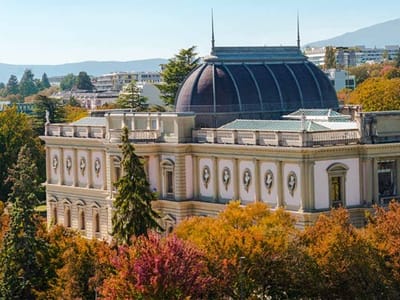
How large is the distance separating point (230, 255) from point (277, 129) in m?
17.3

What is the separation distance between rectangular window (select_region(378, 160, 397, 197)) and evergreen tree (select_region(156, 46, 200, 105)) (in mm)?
53124

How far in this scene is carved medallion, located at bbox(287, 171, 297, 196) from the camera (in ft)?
213

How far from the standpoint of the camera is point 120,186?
61500mm

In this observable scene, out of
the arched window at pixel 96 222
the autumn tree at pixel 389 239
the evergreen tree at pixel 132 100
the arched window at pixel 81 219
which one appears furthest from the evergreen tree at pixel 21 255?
the evergreen tree at pixel 132 100

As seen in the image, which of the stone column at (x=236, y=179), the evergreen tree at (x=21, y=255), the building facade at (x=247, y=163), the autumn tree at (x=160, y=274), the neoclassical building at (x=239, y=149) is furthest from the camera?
the stone column at (x=236, y=179)

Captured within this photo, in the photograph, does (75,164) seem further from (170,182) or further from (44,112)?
(44,112)

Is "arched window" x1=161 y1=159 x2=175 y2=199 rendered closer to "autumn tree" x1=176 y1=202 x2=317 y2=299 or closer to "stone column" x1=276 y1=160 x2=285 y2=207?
"stone column" x1=276 y1=160 x2=285 y2=207

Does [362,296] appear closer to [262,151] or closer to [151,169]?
[262,151]

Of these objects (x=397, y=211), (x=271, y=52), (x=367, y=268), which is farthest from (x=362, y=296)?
(x=271, y=52)

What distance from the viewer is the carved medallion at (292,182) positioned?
64.9 m

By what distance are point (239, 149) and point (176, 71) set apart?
166 feet

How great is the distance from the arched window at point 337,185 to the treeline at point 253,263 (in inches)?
258

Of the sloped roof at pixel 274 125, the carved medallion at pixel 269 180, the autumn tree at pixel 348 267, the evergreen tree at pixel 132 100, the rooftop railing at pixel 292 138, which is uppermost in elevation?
the evergreen tree at pixel 132 100

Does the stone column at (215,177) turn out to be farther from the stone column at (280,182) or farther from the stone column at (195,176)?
the stone column at (280,182)
